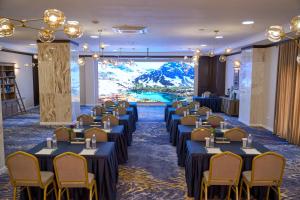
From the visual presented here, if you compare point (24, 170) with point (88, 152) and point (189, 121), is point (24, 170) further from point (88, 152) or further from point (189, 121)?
point (189, 121)

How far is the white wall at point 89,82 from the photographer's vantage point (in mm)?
18625

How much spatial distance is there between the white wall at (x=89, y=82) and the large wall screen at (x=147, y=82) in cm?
48

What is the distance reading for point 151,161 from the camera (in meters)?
7.00

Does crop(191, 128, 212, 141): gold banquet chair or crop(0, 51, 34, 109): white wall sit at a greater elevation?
crop(0, 51, 34, 109): white wall

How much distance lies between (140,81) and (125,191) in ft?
48.0

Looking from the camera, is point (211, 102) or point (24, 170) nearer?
point (24, 170)

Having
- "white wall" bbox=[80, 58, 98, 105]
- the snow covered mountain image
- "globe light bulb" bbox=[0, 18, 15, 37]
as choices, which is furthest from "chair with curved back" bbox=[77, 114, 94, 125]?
the snow covered mountain image

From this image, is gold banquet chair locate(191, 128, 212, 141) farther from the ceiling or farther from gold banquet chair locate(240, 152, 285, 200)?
the ceiling

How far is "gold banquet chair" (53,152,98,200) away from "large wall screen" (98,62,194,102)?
15.3 meters

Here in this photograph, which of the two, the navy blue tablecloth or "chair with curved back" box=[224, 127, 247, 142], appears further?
the navy blue tablecloth

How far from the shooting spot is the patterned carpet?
527 cm

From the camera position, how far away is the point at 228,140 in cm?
554

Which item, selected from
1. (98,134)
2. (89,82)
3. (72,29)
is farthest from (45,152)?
(89,82)

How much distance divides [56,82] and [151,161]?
6.46 metres
